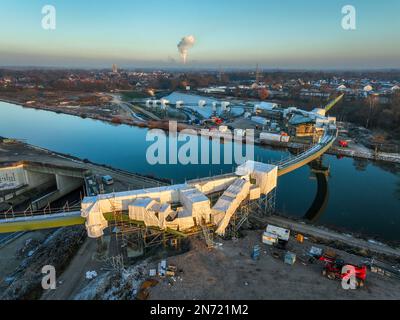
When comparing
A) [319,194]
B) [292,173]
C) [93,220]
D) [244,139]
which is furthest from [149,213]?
[244,139]

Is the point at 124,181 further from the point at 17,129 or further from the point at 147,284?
the point at 17,129

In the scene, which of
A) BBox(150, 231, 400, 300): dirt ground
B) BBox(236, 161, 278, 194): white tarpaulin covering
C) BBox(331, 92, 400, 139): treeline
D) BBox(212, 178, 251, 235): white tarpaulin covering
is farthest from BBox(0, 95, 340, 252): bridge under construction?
BBox(331, 92, 400, 139): treeline

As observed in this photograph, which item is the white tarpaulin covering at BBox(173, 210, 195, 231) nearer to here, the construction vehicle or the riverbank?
the construction vehicle

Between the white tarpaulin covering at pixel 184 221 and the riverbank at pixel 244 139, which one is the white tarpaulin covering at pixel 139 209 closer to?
the white tarpaulin covering at pixel 184 221
